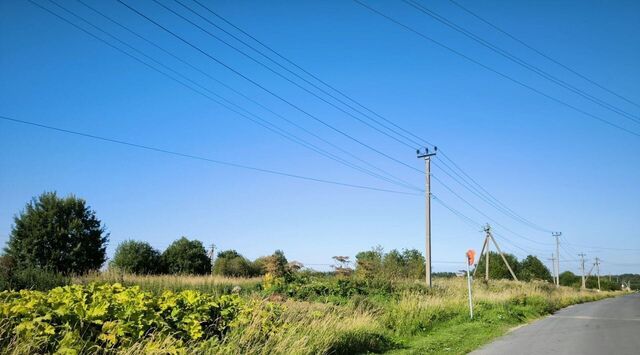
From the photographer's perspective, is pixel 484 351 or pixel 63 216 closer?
pixel 484 351

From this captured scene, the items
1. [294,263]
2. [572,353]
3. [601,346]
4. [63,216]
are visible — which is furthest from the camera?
[63,216]

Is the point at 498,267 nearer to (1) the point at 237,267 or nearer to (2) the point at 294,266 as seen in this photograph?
(1) the point at 237,267

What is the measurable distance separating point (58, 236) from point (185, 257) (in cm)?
2721

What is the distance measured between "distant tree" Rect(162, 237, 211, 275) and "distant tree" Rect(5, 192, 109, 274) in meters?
21.6

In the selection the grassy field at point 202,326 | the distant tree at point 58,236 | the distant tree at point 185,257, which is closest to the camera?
the grassy field at point 202,326

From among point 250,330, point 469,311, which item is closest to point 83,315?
point 250,330

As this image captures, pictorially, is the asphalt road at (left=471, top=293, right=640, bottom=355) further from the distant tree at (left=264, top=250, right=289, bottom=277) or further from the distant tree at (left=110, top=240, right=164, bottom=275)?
the distant tree at (left=110, top=240, right=164, bottom=275)

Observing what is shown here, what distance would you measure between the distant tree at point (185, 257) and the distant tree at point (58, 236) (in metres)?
21.6

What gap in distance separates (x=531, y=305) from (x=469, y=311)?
931 centimetres

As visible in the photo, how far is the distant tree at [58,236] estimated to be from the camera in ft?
112

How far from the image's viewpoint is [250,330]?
791cm

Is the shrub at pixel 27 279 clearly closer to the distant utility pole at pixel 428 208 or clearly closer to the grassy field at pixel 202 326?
the grassy field at pixel 202 326

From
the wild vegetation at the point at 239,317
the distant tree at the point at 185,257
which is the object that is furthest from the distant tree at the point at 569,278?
the wild vegetation at the point at 239,317

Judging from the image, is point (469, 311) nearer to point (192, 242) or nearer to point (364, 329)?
point (364, 329)
